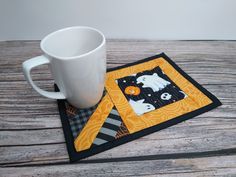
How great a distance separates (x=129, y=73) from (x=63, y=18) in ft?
0.93

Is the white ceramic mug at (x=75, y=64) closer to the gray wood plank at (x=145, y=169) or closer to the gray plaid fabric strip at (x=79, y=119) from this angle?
the gray plaid fabric strip at (x=79, y=119)

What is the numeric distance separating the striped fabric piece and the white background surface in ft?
1.13

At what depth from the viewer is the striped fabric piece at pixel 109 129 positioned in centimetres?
36

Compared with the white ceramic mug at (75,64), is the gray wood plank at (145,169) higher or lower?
lower

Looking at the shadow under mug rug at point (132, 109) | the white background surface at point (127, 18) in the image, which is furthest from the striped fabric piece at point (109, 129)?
the white background surface at point (127, 18)

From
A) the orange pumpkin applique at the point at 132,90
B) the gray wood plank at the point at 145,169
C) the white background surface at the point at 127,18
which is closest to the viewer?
the gray wood plank at the point at 145,169

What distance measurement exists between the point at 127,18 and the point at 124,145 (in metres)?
0.41

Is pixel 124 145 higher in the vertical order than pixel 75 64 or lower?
lower

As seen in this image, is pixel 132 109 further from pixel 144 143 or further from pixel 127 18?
pixel 127 18

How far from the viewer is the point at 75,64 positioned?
13.2 inches

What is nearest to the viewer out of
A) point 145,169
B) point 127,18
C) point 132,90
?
point 145,169

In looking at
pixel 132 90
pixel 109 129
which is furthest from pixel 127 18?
pixel 109 129

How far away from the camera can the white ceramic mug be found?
34 centimetres

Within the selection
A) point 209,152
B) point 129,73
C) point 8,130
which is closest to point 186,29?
point 129,73
